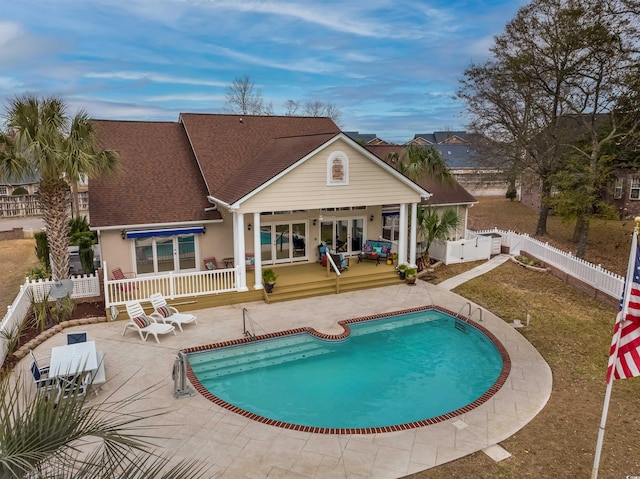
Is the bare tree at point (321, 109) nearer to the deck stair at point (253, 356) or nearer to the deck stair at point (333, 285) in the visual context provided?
the deck stair at point (333, 285)

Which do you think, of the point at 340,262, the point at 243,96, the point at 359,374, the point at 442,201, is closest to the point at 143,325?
the point at 359,374

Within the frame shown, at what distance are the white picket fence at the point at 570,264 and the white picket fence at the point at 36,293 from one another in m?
20.0

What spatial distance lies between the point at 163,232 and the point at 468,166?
52674 mm

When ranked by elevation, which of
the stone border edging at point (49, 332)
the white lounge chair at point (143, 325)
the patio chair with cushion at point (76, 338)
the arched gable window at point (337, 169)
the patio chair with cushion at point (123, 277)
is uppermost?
the arched gable window at point (337, 169)

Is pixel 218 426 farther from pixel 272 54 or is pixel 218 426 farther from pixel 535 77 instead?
pixel 272 54

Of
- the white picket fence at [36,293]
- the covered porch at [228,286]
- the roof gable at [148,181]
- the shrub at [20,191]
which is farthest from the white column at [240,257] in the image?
the shrub at [20,191]

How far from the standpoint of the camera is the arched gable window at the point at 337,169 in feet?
61.9

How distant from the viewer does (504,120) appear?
30281 millimetres

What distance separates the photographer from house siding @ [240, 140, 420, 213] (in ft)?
59.7

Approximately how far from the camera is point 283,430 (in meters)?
9.91

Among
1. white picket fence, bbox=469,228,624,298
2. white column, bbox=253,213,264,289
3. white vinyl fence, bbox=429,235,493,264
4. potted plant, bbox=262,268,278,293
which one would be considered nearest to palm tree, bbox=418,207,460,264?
white vinyl fence, bbox=429,235,493,264

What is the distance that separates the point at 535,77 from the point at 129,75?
30.7m

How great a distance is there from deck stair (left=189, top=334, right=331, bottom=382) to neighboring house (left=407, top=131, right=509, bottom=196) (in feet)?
76.9

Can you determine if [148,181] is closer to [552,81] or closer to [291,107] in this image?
[552,81]
